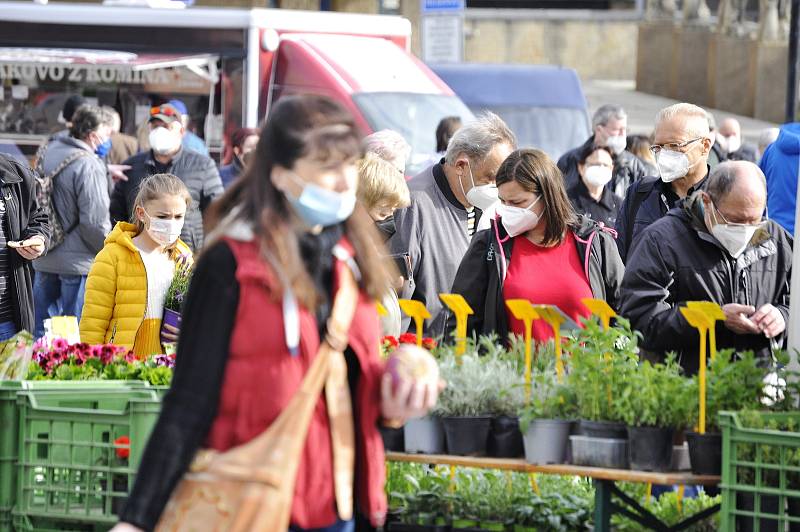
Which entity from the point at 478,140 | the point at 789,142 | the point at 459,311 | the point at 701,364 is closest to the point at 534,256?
the point at 478,140

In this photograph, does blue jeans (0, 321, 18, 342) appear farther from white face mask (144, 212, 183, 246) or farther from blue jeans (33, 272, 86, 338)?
blue jeans (33, 272, 86, 338)

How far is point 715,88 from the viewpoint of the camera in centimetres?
3183

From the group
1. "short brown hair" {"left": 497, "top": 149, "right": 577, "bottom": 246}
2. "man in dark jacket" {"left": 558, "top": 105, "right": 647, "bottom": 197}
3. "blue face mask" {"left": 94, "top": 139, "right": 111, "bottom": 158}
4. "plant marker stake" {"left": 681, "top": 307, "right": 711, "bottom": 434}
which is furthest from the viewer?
"blue face mask" {"left": 94, "top": 139, "right": 111, "bottom": 158}

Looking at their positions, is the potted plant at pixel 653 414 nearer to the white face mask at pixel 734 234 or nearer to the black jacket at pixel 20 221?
the white face mask at pixel 734 234

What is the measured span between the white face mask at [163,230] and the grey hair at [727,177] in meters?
2.58

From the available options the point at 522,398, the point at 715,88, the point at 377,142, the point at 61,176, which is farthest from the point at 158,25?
the point at 715,88

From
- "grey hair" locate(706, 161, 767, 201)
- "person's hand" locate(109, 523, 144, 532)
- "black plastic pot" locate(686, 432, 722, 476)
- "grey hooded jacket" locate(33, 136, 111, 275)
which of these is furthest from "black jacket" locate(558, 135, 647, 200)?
"person's hand" locate(109, 523, 144, 532)

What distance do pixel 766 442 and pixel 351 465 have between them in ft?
4.55

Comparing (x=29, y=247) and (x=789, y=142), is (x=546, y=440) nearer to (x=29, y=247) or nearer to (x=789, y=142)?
(x=29, y=247)

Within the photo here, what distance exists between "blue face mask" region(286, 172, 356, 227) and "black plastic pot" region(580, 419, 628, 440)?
147 cm

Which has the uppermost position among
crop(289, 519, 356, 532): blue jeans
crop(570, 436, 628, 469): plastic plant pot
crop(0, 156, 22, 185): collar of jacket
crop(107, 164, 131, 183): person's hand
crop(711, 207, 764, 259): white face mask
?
crop(107, 164, 131, 183): person's hand

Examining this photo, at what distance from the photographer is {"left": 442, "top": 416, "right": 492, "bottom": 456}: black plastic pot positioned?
15.8ft

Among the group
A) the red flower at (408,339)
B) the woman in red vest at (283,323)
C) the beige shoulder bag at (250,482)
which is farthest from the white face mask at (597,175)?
the beige shoulder bag at (250,482)

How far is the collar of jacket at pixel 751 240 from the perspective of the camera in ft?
19.3
